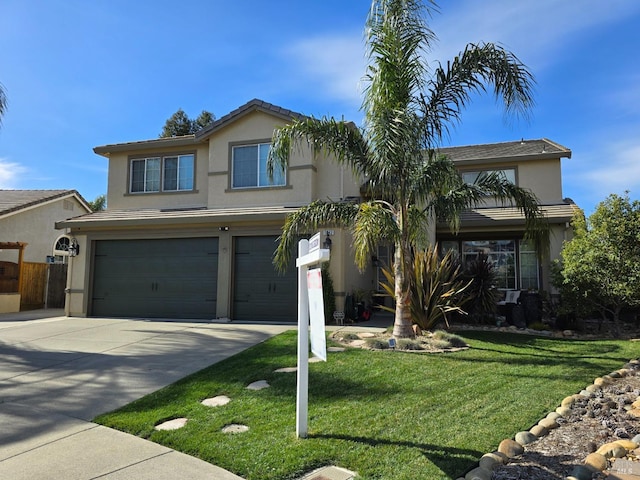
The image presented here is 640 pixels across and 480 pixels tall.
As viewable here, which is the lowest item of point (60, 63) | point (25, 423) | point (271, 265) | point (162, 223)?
point (25, 423)

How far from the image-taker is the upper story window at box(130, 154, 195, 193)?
52.8 feet

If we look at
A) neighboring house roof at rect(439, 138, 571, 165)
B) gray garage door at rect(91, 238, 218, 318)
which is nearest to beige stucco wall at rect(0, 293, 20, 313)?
gray garage door at rect(91, 238, 218, 318)

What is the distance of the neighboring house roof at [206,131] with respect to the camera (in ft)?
47.3

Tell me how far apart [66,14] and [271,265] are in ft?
26.0

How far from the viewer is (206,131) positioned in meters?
15.1

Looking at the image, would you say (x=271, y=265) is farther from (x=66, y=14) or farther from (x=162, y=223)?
(x=66, y=14)

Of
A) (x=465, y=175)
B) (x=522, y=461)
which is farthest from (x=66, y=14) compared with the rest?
(x=465, y=175)

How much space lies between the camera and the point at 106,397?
615 cm

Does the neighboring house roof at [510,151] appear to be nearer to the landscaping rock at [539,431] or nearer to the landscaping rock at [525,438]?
the landscaping rock at [539,431]

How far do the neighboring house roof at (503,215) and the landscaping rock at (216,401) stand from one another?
11399 mm

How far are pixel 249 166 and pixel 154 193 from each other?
3902 mm

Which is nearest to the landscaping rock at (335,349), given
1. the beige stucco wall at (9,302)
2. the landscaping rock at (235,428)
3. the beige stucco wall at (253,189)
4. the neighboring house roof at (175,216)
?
the landscaping rock at (235,428)

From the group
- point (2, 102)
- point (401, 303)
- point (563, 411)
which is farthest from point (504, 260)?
point (2, 102)

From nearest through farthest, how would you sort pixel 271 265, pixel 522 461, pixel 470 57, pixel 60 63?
pixel 522 461 → pixel 470 57 → pixel 60 63 → pixel 271 265
